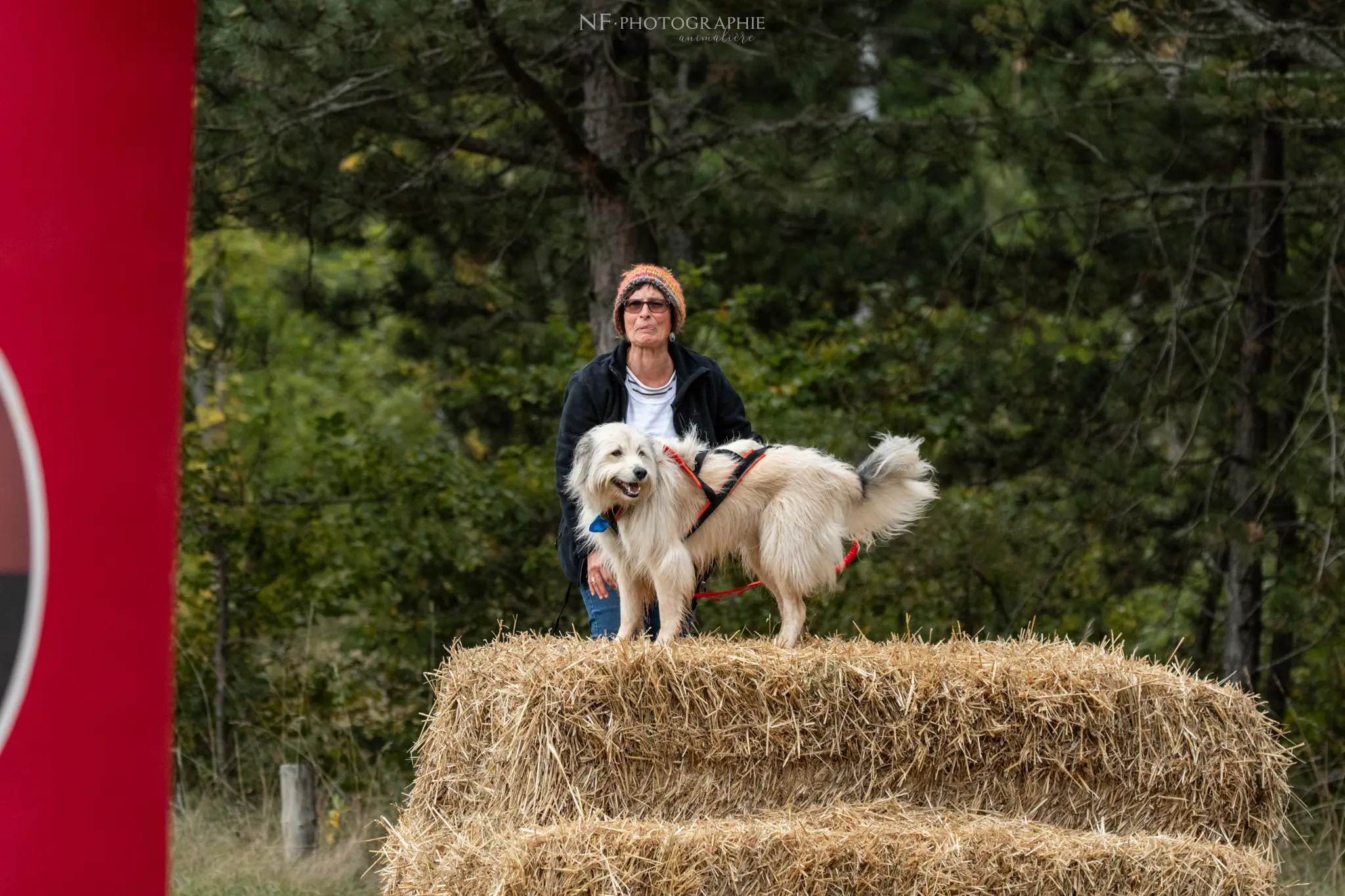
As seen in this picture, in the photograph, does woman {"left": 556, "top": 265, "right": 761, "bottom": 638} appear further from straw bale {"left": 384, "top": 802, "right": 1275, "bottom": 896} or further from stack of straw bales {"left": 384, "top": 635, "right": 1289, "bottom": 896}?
straw bale {"left": 384, "top": 802, "right": 1275, "bottom": 896}

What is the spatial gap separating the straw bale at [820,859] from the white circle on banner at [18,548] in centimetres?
262

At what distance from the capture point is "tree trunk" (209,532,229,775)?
8938 millimetres

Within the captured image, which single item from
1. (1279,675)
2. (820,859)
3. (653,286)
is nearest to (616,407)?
(653,286)

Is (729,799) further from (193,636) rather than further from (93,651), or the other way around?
(193,636)

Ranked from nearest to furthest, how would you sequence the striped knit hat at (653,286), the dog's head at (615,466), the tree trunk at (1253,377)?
the dog's head at (615,466), the striped knit hat at (653,286), the tree trunk at (1253,377)

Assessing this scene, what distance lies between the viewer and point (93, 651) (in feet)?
3.44

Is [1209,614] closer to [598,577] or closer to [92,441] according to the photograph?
[598,577]

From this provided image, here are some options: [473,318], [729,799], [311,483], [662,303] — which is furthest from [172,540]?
[473,318]

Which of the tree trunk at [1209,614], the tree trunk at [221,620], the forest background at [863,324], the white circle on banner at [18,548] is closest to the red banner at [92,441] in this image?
the white circle on banner at [18,548]

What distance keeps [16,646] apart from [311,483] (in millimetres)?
8846

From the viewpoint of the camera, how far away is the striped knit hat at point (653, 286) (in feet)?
→ 14.9

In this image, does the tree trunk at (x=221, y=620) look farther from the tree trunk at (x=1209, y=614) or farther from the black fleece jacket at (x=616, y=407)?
the tree trunk at (x=1209, y=614)

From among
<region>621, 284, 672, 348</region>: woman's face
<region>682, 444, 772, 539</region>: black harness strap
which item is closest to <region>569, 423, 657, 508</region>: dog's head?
<region>682, 444, 772, 539</region>: black harness strap

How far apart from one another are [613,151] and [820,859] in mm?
5928
